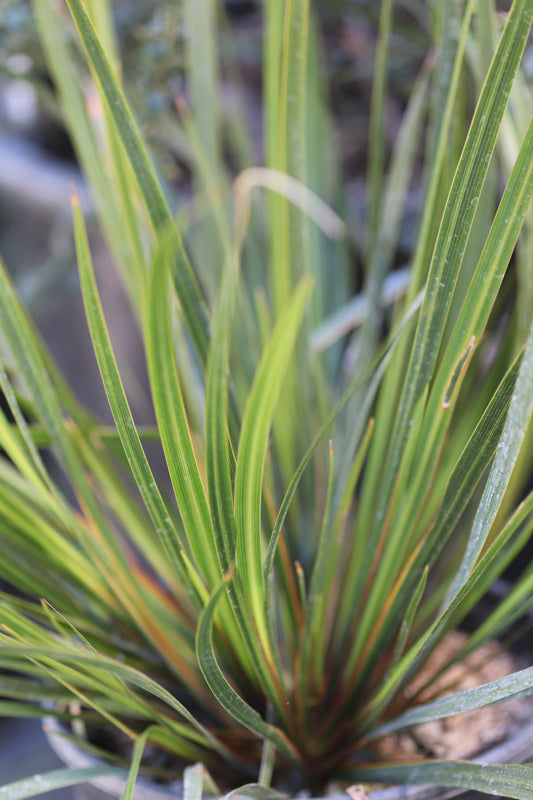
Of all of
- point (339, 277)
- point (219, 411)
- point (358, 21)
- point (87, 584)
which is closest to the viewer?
point (219, 411)

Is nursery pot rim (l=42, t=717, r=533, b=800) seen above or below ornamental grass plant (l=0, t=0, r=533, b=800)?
below

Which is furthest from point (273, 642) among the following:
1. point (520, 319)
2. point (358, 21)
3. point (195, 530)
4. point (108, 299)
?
point (358, 21)

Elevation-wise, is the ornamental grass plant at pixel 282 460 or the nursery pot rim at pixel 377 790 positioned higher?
the ornamental grass plant at pixel 282 460

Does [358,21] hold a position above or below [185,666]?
above

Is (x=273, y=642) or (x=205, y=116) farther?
(x=205, y=116)

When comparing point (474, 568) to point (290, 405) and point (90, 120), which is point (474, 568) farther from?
point (90, 120)

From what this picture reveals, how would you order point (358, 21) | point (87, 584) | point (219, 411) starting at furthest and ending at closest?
point (358, 21) → point (87, 584) → point (219, 411)
